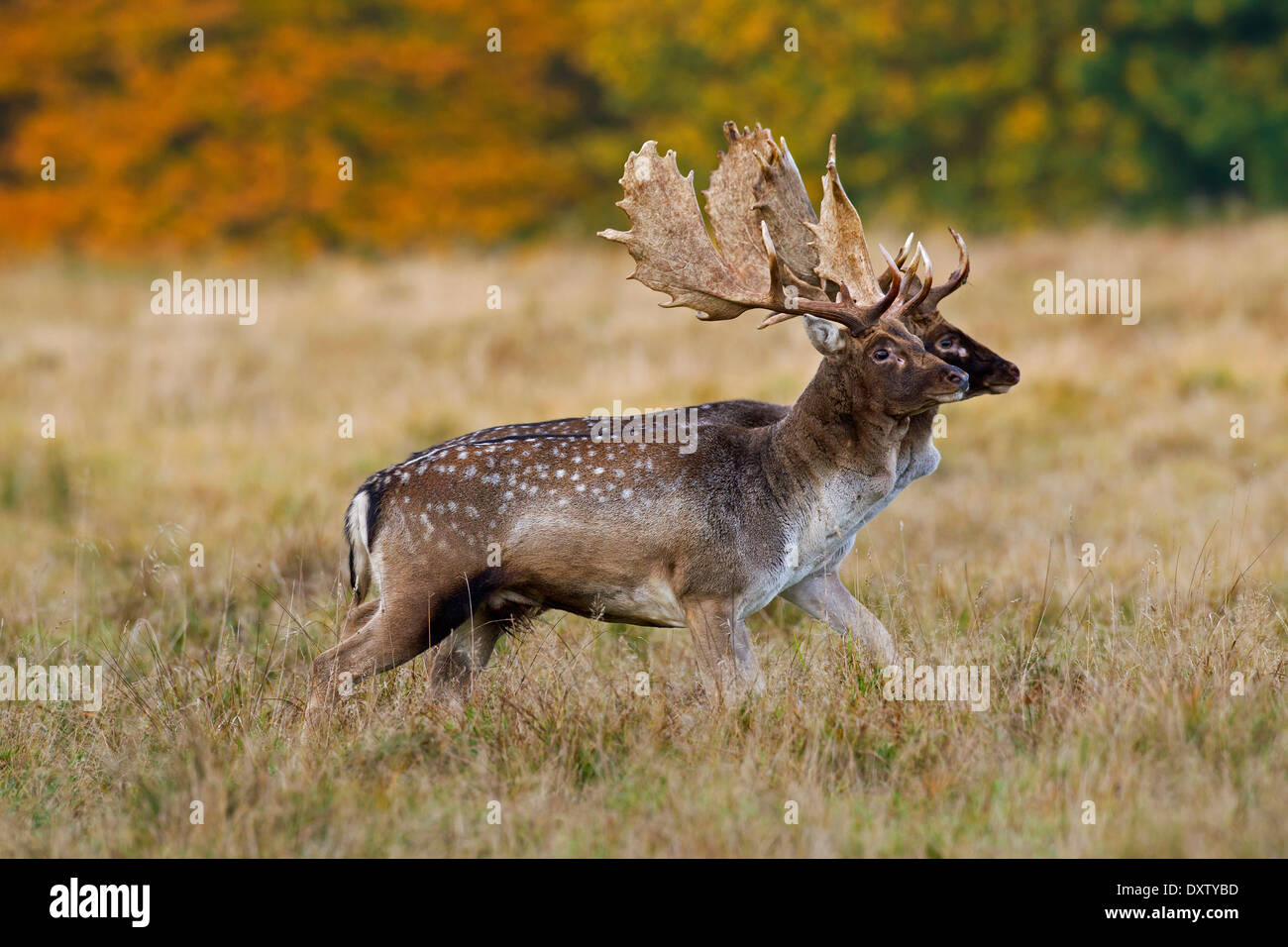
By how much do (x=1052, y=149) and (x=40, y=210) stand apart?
48.2 feet

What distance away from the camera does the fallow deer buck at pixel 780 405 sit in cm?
620

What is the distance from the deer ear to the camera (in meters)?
6.11

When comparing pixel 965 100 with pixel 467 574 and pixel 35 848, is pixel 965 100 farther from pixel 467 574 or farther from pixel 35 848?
pixel 35 848

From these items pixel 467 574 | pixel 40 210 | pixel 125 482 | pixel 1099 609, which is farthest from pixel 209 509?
pixel 40 210

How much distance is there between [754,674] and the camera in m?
5.79

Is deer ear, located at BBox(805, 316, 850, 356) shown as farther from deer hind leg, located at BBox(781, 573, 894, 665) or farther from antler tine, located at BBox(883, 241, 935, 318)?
deer hind leg, located at BBox(781, 573, 894, 665)

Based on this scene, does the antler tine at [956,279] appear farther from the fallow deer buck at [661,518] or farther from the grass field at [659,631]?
the grass field at [659,631]

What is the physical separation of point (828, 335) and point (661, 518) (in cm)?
97

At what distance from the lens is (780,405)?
661cm

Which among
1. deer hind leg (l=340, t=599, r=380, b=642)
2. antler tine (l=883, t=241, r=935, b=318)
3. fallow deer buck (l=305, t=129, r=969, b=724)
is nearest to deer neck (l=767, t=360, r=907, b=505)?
fallow deer buck (l=305, t=129, r=969, b=724)

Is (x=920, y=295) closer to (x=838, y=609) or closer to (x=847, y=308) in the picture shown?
(x=847, y=308)

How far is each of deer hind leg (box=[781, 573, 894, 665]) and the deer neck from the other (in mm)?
416

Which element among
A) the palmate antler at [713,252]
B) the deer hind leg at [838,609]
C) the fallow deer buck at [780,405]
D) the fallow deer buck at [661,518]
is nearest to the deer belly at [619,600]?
the fallow deer buck at [661,518]

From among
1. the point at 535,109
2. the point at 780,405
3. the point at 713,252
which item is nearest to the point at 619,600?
the point at 780,405
